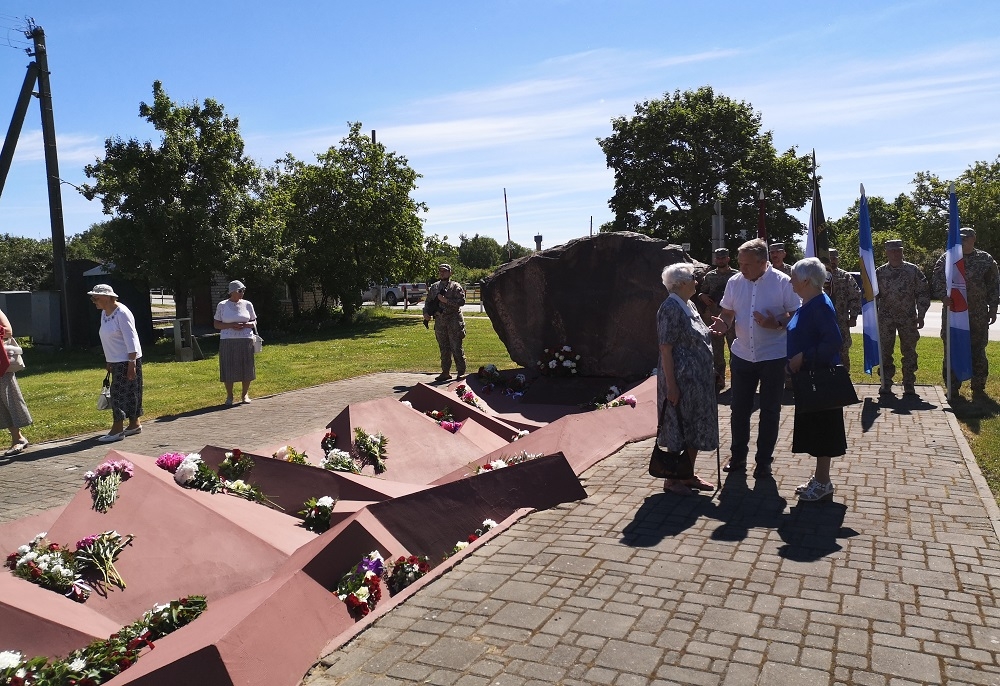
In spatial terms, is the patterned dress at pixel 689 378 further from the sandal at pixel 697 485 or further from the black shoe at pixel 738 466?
the black shoe at pixel 738 466

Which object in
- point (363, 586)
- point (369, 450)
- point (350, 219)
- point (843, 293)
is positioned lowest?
point (363, 586)

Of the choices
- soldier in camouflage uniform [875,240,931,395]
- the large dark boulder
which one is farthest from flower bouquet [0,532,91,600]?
soldier in camouflage uniform [875,240,931,395]

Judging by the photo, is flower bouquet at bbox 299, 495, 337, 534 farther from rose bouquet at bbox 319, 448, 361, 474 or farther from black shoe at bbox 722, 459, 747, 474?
black shoe at bbox 722, 459, 747, 474

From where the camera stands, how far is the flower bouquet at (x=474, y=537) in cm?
509

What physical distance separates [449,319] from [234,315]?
334 centimetres

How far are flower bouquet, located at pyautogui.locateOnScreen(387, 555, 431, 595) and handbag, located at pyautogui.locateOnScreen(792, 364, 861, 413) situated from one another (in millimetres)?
2888

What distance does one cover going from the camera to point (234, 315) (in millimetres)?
11305

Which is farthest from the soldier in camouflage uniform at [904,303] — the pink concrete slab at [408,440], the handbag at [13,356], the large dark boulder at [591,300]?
the handbag at [13,356]

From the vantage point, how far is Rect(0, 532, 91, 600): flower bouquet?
14.2 ft

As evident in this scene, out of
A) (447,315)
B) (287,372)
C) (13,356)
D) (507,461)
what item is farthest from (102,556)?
(287,372)

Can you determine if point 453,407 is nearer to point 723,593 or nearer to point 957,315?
point 723,593

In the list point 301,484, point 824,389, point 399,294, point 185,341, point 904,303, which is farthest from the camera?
point 399,294

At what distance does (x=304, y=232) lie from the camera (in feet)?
91.5

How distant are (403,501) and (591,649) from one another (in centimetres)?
178
